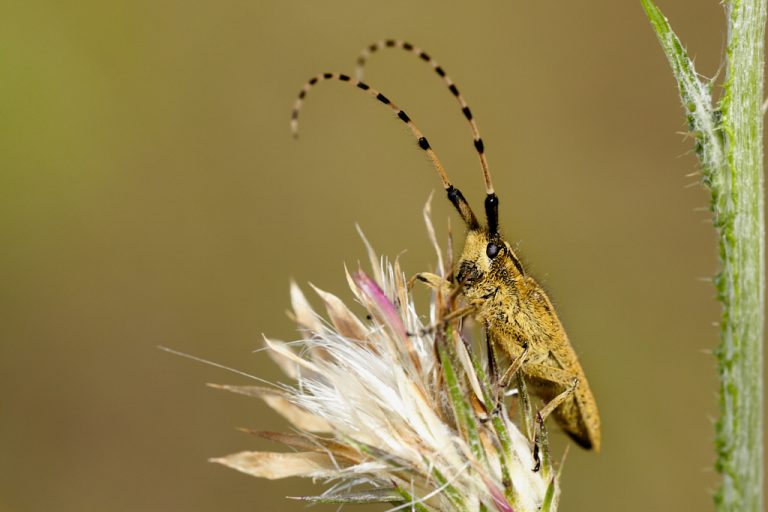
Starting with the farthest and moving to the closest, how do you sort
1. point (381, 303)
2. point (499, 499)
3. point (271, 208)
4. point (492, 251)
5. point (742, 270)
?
point (271, 208)
point (492, 251)
point (381, 303)
point (499, 499)
point (742, 270)

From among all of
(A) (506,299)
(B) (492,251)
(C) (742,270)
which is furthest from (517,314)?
(C) (742,270)

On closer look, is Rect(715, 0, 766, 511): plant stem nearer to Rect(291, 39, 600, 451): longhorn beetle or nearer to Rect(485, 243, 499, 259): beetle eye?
Rect(291, 39, 600, 451): longhorn beetle

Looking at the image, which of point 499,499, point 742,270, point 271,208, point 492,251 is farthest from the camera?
point 271,208

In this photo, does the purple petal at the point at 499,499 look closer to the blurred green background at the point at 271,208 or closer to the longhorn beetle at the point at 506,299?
the longhorn beetle at the point at 506,299

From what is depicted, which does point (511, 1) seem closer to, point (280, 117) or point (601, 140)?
point (601, 140)

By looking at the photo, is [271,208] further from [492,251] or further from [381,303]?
[381,303]

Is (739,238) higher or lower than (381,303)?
higher
